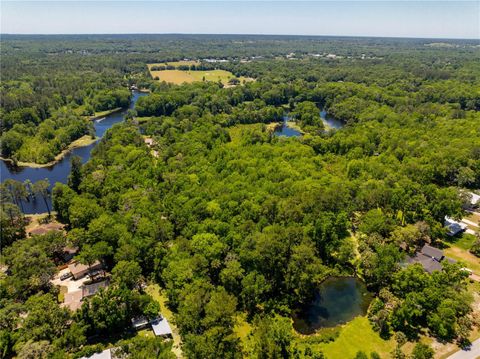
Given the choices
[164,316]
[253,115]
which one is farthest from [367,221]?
[253,115]

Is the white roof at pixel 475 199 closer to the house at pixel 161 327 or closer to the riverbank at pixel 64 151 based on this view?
the house at pixel 161 327

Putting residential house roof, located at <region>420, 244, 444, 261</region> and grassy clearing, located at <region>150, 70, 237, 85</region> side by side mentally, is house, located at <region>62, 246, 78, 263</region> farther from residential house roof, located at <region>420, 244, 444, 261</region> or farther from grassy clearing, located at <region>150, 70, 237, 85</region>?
grassy clearing, located at <region>150, 70, 237, 85</region>

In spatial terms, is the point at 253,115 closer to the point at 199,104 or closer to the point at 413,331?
the point at 199,104

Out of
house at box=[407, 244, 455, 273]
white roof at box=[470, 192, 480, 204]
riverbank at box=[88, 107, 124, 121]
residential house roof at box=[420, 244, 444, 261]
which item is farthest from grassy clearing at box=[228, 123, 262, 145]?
house at box=[407, 244, 455, 273]

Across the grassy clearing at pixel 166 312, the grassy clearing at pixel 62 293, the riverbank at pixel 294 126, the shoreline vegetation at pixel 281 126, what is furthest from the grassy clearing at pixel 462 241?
the shoreline vegetation at pixel 281 126

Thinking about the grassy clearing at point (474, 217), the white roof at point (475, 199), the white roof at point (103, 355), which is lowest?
the grassy clearing at point (474, 217)

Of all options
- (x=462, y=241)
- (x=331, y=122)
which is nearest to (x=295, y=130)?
(x=331, y=122)
